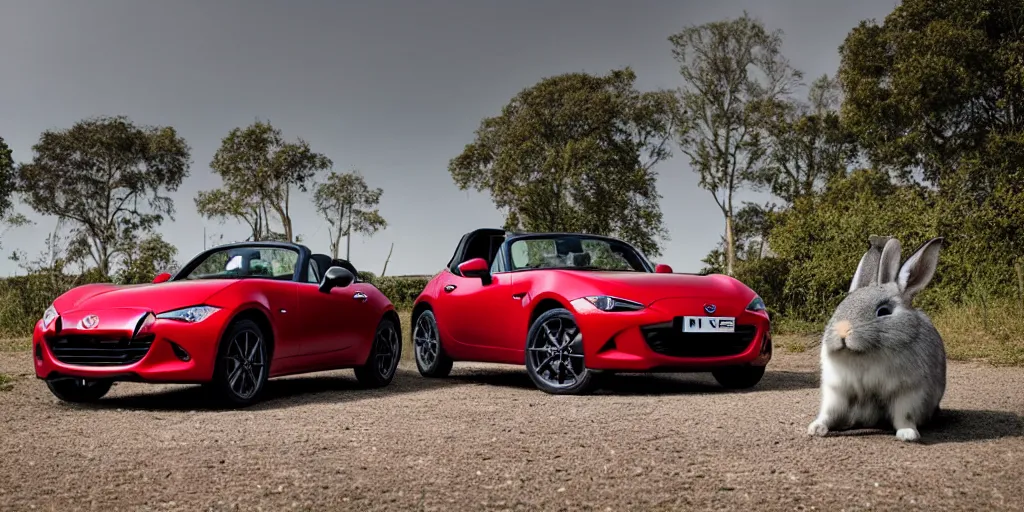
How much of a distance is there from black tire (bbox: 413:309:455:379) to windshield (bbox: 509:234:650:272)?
1.52 meters

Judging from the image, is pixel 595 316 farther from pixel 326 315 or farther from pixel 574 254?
pixel 326 315

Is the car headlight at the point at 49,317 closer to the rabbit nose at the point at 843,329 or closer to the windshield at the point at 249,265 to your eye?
the windshield at the point at 249,265

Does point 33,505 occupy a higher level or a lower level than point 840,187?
lower

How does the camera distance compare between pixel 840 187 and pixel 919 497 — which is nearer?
pixel 919 497

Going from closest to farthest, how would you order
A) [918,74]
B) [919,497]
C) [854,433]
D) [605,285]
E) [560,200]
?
1. [919,497]
2. [854,433]
3. [605,285]
4. [918,74]
5. [560,200]

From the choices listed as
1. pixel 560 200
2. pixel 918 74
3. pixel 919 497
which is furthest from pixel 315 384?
pixel 560 200

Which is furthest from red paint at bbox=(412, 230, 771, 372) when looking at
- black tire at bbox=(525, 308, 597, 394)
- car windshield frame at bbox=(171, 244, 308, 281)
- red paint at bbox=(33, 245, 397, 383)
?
car windshield frame at bbox=(171, 244, 308, 281)

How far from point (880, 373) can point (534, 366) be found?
4274mm

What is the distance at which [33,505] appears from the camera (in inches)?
206

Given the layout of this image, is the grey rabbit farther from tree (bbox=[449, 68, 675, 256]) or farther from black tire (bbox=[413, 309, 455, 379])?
tree (bbox=[449, 68, 675, 256])

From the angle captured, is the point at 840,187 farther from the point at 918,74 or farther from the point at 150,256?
the point at 150,256

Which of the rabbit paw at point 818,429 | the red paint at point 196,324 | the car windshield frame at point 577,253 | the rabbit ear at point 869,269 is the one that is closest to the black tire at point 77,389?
the red paint at point 196,324

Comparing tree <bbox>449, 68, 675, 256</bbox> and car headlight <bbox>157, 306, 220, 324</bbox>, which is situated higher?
tree <bbox>449, 68, 675, 256</bbox>

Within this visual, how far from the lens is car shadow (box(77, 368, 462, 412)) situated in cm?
910
